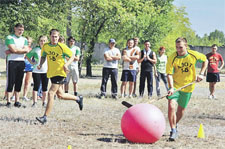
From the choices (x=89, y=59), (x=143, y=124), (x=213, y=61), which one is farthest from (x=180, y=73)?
(x=89, y=59)

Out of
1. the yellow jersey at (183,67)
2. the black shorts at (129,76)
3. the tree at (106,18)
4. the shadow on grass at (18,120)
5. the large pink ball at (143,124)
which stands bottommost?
the shadow on grass at (18,120)

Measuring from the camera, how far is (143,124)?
6.47 metres

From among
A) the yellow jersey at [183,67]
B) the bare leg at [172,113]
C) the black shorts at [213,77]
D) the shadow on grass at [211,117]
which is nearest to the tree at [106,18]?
the black shorts at [213,77]

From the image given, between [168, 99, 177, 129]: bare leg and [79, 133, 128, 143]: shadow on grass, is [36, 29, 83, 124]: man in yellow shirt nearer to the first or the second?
[79, 133, 128, 143]: shadow on grass

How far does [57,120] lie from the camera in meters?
8.88

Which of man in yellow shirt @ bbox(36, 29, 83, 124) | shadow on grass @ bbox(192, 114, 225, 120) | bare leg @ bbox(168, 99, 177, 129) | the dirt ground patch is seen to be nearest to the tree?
the dirt ground patch

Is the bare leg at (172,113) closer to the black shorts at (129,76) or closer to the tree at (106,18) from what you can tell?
the black shorts at (129,76)

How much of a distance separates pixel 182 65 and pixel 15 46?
495 cm

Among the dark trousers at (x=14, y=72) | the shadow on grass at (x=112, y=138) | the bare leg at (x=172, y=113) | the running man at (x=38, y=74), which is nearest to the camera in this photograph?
the shadow on grass at (x=112, y=138)

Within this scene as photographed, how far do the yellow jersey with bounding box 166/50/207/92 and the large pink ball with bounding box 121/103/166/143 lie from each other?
979mm

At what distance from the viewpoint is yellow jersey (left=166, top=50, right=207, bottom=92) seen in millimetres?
7223

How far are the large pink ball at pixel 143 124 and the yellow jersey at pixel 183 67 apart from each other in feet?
3.21

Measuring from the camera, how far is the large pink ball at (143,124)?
21.3 ft

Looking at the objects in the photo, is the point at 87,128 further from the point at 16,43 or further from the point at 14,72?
the point at 16,43
